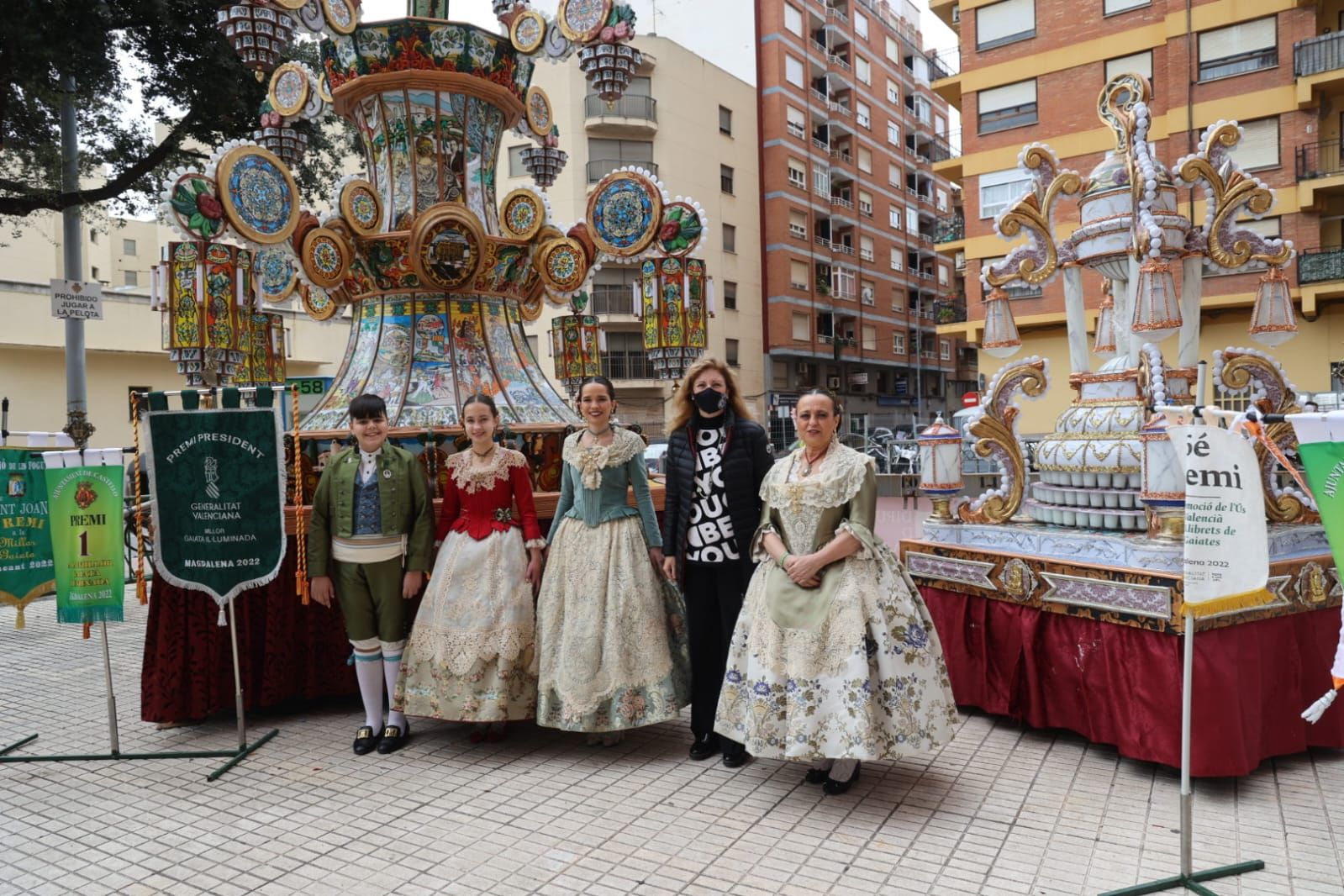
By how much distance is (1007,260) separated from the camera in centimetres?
552

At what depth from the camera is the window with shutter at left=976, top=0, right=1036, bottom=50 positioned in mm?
22266

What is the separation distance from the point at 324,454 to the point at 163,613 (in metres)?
1.27

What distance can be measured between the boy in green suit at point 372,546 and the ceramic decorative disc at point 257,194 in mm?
1477

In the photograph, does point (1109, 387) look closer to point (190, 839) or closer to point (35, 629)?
point (190, 839)

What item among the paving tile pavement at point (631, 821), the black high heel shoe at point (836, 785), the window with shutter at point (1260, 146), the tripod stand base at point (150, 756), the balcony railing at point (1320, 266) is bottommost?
the paving tile pavement at point (631, 821)

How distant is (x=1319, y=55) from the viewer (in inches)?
715

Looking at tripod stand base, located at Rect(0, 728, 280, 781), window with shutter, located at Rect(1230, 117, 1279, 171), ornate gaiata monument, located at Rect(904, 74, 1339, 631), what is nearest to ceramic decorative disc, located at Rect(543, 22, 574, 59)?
ornate gaiata monument, located at Rect(904, 74, 1339, 631)

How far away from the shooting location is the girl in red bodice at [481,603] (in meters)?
4.64

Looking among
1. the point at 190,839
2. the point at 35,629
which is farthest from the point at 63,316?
the point at 190,839

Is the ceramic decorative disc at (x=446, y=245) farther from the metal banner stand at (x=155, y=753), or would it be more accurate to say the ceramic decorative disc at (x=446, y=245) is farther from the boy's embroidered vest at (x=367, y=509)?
the metal banner stand at (x=155, y=753)

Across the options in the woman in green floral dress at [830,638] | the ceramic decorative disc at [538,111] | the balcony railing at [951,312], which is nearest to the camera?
the woman in green floral dress at [830,638]

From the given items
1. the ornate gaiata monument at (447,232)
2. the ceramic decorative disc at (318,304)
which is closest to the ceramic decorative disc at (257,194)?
the ornate gaiata monument at (447,232)

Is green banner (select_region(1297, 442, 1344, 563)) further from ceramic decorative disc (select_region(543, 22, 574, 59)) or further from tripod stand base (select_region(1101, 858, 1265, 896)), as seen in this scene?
ceramic decorative disc (select_region(543, 22, 574, 59))

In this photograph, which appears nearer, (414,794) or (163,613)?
(414,794)
